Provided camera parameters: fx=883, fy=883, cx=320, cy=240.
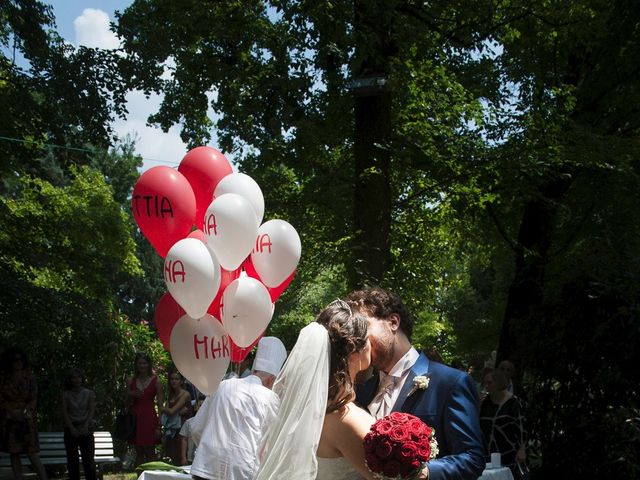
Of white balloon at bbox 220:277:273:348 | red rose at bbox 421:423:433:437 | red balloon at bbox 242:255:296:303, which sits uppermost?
red balloon at bbox 242:255:296:303

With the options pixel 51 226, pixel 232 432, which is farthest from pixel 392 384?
pixel 51 226

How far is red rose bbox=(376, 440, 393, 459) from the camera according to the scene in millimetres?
3576

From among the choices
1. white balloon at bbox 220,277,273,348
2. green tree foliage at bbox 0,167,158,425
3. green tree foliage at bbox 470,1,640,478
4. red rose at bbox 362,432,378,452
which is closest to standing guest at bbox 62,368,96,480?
green tree foliage at bbox 0,167,158,425

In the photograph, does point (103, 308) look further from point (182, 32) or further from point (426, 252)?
point (426, 252)

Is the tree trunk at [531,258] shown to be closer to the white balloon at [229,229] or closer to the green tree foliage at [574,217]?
the green tree foliage at [574,217]

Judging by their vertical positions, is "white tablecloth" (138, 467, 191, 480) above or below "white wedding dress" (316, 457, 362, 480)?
below

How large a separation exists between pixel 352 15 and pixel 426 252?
6670 millimetres

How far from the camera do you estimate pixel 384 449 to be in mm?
Answer: 3602

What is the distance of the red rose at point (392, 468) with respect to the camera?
3621mm

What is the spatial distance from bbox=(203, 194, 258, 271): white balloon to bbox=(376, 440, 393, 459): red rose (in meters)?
3.69

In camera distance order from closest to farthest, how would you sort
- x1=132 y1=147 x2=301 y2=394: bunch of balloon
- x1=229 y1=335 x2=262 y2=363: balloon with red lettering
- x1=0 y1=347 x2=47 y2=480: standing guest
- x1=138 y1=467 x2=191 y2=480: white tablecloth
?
1. x1=132 y1=147 x2=301 y2=394: bunch of balloon
2. x1=138 y1=467 x2=191 y2=480: white tablecloth
3. x1=229 y1=335 x2=262 y2=363: balloon with red lettering
4. x1=0 y1=347 x2=47 y2=480: standing guest

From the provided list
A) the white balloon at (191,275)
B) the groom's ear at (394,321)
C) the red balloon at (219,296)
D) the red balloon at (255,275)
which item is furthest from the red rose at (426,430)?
the red balloon at (255,275)

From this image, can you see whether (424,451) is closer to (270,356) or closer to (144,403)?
(270,356)

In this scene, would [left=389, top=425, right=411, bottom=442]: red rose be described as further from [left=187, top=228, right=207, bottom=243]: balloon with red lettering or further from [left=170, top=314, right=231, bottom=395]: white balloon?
[left=187, top=228, right=207, bottom=243]: balloon with red lettering
